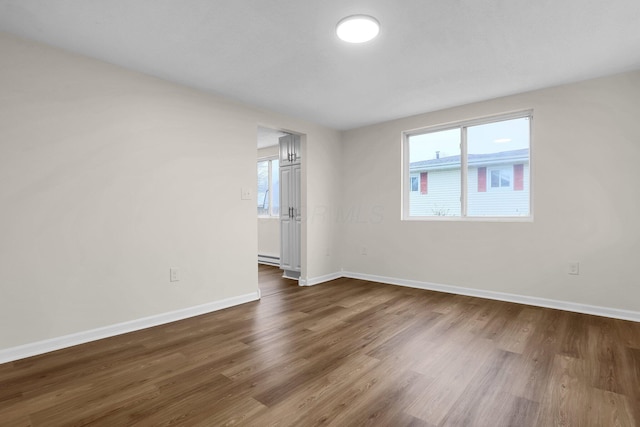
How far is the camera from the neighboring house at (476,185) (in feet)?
12.2

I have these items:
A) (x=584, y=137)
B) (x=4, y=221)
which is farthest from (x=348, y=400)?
(x=584, y=137)

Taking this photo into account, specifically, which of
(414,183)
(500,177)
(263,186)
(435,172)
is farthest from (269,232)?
(500,177)

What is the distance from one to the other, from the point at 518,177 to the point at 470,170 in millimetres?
552

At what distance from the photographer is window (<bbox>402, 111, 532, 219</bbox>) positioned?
3.73 m

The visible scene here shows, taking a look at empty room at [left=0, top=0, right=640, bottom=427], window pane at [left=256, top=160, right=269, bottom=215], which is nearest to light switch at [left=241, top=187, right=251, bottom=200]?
empty room at [left=0, top=0, right=640, bottom=427]

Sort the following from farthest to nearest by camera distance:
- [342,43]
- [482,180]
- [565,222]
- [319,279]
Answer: [319,279] < [482,180] < [565,222] < [342,43]

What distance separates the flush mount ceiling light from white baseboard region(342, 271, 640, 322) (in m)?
3.21

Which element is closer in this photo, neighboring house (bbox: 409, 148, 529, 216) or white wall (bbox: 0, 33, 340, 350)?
white wall (bbox: 0, 33, 340, 350)

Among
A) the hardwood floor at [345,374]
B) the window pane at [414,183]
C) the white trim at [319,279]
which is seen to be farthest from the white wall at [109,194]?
the window pane at [414,183]

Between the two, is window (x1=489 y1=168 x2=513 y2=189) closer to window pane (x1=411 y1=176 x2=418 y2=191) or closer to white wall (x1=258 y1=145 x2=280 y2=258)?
window pane (x1=411 y1=176 x2=418 y2=191)

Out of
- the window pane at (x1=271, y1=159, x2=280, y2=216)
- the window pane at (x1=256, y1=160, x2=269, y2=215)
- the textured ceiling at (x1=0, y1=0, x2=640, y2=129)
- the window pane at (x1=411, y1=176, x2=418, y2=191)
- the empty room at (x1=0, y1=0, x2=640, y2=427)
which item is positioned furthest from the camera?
the window pane at (x1=256, y1=160, x2=269, y2=215)

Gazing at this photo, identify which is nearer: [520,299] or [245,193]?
[520,299]

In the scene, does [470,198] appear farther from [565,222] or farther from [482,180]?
[565,222]

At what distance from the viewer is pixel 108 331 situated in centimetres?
274
